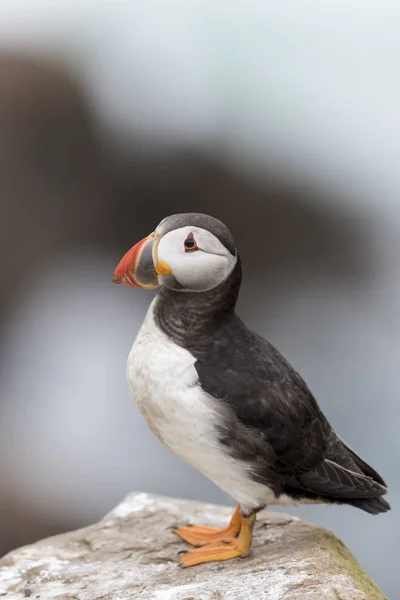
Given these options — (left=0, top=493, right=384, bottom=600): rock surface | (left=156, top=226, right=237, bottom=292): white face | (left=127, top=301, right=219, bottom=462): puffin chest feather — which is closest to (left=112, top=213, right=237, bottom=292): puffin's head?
(left=156, top=226, right=237, bottom=292): white face

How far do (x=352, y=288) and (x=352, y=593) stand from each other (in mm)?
6835

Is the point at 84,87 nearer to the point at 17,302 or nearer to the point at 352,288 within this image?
the point at 17,302

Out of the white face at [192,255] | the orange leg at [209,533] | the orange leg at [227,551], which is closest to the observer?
the white face at [192,255]

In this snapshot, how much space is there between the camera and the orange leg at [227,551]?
3777mm

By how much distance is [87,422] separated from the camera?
8148 mm

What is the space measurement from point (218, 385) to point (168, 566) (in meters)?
1.01

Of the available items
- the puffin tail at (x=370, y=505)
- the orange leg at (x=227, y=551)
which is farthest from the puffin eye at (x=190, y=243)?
the puffin tail at (x=370, y=505)

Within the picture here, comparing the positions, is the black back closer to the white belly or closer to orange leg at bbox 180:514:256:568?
the white belly

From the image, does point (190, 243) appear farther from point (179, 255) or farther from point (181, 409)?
point (181, 409)

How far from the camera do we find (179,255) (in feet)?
10.8

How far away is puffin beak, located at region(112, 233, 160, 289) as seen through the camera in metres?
3.30

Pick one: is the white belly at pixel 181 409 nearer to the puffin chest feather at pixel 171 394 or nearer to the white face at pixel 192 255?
the puffin chest feather at pixel 171 394

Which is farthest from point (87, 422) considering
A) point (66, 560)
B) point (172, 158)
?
point (66, 560)

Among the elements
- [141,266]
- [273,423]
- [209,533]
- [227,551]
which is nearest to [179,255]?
[141,266]
